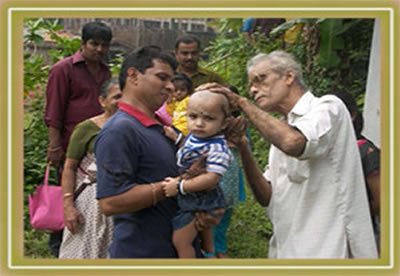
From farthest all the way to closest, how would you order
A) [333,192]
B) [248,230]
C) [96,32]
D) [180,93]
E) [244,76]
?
[244,76] → [248,230] → [180,93] → [96,32] → [333,192]

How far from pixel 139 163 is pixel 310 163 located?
1.96 ft

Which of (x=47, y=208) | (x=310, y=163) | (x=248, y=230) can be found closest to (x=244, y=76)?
(x=248, y=230)

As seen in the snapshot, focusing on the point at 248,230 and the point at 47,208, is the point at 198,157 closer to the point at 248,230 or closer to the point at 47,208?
the point at 47,208

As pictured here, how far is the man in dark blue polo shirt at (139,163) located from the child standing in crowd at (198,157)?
4 centimetres

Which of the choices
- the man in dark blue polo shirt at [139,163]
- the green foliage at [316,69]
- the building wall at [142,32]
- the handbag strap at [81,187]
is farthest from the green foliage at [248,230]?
the man in dark blue polo shirt at [139,163]

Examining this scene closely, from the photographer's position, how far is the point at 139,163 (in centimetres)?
248

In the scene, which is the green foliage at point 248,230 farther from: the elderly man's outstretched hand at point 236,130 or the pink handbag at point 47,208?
the elderly man's outstretched hand at point 236,130

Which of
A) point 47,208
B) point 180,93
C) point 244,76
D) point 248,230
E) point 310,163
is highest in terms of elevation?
point 244,76

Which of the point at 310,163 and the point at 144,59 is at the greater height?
the point at 144,59

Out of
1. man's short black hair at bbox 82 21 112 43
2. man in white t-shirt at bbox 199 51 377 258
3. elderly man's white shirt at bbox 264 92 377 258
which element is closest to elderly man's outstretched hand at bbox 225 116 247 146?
man in white t-shirt at bbox 199 51 377 258

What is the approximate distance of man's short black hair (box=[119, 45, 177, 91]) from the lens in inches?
101

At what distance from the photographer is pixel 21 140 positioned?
2.61 m

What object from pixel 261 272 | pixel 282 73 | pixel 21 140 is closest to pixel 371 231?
pixel 261 272

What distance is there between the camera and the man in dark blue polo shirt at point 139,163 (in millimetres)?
2432
